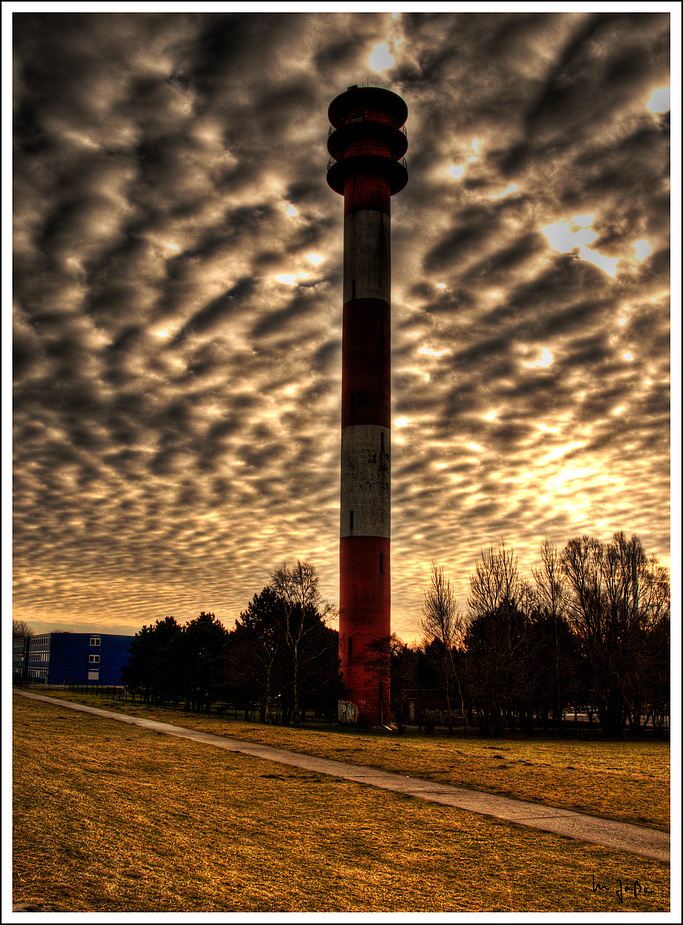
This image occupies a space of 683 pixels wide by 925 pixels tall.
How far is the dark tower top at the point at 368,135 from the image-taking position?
163 feet

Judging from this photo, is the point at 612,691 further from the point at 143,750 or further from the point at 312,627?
the point at 143,750

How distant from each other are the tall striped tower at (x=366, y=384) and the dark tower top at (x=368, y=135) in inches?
2.9

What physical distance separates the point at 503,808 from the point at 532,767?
30.0ft

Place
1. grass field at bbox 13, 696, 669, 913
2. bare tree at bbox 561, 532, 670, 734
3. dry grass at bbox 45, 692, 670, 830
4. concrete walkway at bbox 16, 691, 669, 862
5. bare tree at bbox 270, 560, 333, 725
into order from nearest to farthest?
grass field at bbox 13, 696, 669, 913, concrete walkway at bbox 16, 691, 669, 862, dry grass at bbox 45, 692, 670, 830, bare tree at bbox 270, 560, 333, 725, bare tree at bbox 561, 532, 670, 734

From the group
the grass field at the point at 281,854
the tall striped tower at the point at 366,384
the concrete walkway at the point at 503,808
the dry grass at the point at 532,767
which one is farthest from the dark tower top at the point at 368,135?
the grass field at the point at 281,854

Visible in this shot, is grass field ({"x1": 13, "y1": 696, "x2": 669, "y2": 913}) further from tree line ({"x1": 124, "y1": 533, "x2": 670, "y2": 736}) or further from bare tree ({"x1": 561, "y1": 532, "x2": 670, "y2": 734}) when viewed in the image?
bare tree ({"x1": 561, "y1": 532, "x2": 670, "y2": 734})

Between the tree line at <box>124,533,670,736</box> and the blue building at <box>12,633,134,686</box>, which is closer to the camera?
the tree line at <box>124,533,670,736</box>

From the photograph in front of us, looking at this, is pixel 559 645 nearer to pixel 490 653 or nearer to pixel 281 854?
pixel 490 653

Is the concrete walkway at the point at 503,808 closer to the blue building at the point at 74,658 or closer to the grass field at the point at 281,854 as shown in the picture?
the grass field at the point at 281,854

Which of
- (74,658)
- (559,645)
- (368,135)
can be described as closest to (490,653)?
(559,645)

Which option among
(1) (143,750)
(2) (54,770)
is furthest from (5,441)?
(1) (143,750)

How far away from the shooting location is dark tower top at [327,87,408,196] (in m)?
49.8

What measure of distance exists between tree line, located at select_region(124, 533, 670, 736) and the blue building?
2453 inches

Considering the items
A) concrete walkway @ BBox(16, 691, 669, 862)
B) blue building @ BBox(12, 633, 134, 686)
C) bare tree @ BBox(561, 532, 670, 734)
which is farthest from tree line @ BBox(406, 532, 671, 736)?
blue building @ BBox(12, 633, 134, 686)
